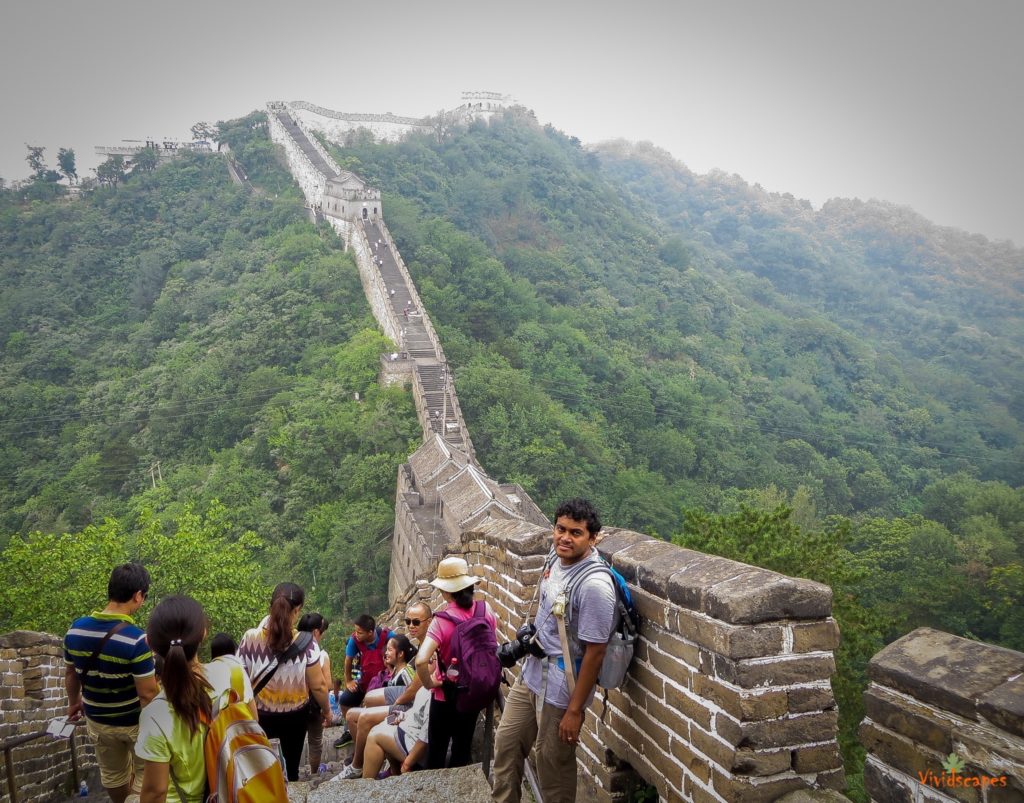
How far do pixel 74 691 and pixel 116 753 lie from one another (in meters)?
0.47

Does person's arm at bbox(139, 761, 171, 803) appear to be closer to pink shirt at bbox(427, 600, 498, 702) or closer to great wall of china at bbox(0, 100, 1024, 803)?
pink shirt at bbox(427, 600, 498, 702)

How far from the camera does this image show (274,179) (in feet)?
184

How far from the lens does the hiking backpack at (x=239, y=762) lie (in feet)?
8.58

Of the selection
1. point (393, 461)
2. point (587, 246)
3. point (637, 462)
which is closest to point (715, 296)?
point (587, 246)

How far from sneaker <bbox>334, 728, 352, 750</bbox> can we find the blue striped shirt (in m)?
2.46

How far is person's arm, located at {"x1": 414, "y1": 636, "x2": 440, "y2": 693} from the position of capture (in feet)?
11.7

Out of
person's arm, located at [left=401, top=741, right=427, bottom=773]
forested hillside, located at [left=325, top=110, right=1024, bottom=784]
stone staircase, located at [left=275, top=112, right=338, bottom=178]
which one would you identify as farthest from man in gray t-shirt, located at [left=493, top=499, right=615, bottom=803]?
stone staircase, located at [left=275, top=112, right=338, bottom=178]

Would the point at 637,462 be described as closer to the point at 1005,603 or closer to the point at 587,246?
the point at 1005,603

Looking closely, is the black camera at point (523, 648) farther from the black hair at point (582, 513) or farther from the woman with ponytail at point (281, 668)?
the woman with ponytail at point (281, 668)

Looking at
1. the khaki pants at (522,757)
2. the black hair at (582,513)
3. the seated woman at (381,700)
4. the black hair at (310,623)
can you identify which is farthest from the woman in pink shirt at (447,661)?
the black hair at (310,623)

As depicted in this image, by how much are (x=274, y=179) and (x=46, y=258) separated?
1792 centimetres

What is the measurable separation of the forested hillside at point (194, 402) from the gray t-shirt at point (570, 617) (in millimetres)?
15125

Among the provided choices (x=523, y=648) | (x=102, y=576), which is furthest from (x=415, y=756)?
(x=102, y=576)

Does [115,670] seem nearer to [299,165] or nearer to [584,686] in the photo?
[584,686]
